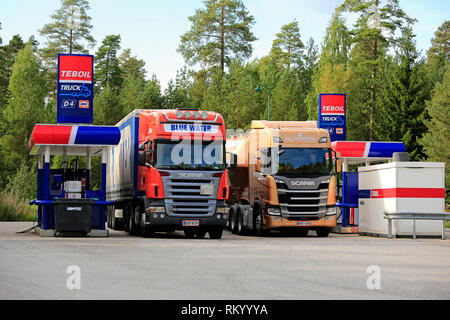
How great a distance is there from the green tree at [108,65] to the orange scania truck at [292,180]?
6877 cm

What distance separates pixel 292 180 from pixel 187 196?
4098 millimetres

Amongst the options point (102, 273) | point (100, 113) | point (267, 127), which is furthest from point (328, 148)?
point (100, 113)

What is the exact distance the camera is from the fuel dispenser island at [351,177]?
1172 inches

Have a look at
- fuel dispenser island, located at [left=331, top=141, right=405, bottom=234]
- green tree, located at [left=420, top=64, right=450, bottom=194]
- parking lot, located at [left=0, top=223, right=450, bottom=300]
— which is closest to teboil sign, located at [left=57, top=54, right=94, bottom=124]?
parking lot, located at [left=0, top=223, right=450, bottom=300]

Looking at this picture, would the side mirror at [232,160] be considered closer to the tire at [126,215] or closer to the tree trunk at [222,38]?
the tire at [126,215]

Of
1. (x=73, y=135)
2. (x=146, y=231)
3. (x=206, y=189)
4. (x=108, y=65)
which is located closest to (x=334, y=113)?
(x=206, y=189)

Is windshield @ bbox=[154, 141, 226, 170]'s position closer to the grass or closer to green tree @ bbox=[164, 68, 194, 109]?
the grass

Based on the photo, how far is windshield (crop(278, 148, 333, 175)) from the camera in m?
26.1

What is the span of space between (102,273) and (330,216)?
14.5m

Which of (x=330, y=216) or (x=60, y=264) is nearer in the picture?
(x=60, y=264)

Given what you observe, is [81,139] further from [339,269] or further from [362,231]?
[339,269]

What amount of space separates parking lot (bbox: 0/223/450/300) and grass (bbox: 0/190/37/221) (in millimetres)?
20969
